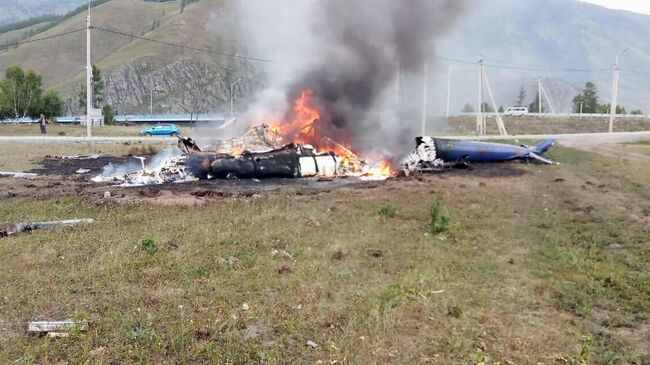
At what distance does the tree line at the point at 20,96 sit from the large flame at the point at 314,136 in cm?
4851

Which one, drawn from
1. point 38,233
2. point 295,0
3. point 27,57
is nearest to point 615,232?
point 38,233

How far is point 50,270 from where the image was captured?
26.5 feet

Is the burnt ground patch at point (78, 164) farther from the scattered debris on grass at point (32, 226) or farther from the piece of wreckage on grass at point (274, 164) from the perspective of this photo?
the scattered debris on grass at point (32, 226)

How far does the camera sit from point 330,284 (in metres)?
7.70

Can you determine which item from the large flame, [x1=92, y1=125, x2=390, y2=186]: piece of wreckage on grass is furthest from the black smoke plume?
[x1=92, y1=125, x2=390, y2=186]: piece of wreckage on grass

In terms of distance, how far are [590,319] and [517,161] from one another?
60.1ft

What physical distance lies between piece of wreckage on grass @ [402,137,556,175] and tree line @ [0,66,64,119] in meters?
55.3

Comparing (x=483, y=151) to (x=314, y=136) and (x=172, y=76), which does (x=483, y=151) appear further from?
(x=172, y=76)

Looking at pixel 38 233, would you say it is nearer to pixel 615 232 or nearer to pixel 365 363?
pixel 365 363

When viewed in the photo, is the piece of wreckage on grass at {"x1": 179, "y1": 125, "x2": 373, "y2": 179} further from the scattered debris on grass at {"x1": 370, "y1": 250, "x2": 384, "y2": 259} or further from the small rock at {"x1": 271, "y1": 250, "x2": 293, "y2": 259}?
the scattered debris on grass at {"x1": 370, "y1": 250, "x2": 384, "y2": 259}

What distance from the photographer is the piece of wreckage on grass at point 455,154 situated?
2189 cm

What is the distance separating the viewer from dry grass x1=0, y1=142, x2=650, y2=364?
5.70 m

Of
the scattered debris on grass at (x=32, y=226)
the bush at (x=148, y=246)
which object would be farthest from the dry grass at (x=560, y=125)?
the bush at (x=148, y=246)

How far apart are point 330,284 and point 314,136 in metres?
16.7
